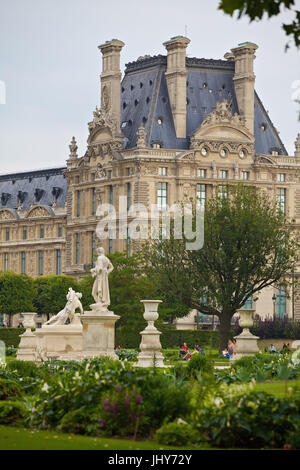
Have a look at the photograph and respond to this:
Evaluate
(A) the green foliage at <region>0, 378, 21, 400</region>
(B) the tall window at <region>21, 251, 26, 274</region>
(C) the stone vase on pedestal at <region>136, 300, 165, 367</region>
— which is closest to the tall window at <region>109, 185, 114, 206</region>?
(B) the tall window at <region>21, 251, 26, 274</region>

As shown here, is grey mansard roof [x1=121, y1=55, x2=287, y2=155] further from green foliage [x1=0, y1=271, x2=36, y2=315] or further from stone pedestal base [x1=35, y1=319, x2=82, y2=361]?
stone pedestal base [x1=35, y1=319, x2=82, y2=361]

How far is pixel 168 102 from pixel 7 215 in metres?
38.6

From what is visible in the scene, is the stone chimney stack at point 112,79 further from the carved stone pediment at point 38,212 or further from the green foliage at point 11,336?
the green foliage at point 11,336

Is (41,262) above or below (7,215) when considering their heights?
below

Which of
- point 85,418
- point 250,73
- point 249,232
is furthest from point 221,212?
point 85,418

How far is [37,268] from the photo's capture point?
472 ft

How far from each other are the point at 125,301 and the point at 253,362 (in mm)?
42624

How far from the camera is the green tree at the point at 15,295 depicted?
116 m

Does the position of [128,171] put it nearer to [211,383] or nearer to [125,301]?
[125,301]

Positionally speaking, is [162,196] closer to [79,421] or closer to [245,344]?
[245,344]

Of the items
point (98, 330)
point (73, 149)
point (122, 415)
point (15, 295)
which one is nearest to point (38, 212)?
point (73, 149)

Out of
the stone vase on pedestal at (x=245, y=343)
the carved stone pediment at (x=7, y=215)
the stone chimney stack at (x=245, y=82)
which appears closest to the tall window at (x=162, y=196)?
the stone chimney stack at (x=245, y=82)

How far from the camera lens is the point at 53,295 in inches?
4510

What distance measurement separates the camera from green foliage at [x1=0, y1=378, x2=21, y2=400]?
1164 inches
